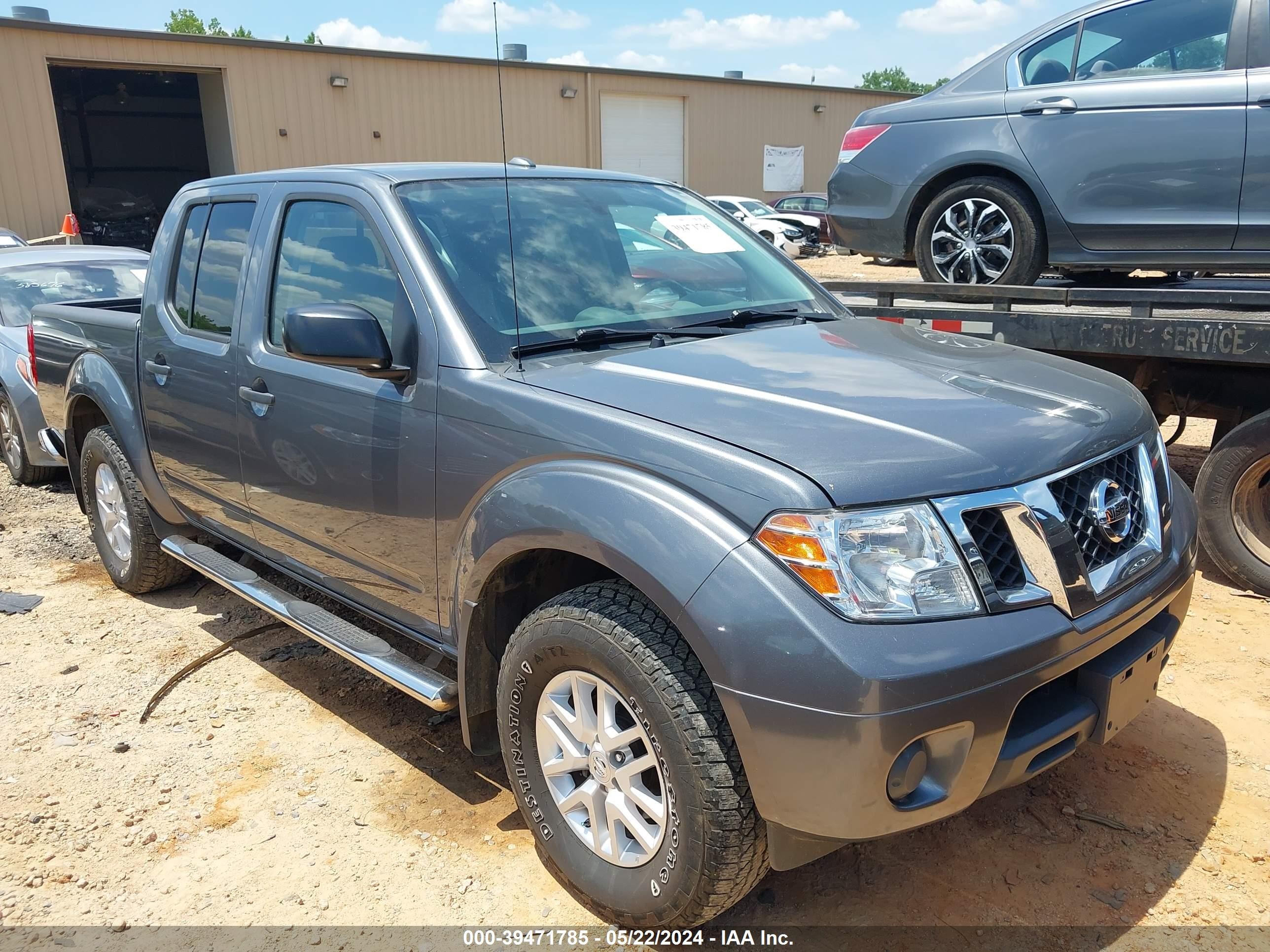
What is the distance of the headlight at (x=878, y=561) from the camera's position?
2.04 metres

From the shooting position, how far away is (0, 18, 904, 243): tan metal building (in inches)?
796

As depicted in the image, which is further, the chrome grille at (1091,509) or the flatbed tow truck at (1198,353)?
the flatbed tow truck at (1198,353)

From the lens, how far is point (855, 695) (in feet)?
6.45

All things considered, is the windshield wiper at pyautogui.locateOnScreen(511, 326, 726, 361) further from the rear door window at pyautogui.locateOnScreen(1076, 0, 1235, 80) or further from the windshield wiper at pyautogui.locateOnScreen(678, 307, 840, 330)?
the rear door window at pyautogui.locateOnScreen(1076, 0, 1235, 80)

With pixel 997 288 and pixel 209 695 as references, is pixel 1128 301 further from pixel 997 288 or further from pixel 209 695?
pixel 209 695

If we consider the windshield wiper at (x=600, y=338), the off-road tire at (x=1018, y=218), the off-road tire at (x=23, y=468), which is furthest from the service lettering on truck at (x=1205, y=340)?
Answer: the off-road tire at (x=23, y=468)

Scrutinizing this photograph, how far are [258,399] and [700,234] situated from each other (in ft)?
5.58

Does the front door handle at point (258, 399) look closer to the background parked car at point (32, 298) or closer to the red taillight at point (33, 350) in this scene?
the red taillight at point (33, 350)

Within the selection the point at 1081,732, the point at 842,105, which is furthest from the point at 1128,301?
the point at 842,105

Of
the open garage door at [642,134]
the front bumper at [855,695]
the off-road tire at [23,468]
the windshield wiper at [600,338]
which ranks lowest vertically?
the off-road tire at [23,468]

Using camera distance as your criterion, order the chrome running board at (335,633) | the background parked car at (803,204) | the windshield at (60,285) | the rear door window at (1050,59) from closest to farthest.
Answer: the chrome running board at (335,633)
the rear door window at (1050,59)
the windshield at (60,285)
the background parked car at (803,204)

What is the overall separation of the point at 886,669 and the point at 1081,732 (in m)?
0.66

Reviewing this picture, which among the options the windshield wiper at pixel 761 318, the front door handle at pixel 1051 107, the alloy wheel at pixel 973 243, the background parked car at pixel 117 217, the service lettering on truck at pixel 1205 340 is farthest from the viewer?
the background parked car at pixel 117 217

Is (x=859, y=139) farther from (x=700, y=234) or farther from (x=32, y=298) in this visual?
(x=32, y=298)
